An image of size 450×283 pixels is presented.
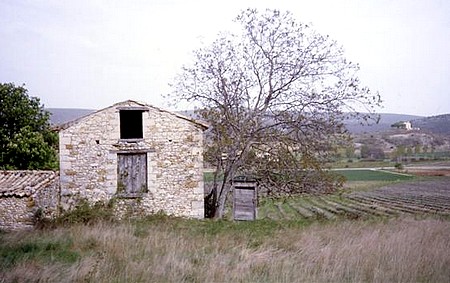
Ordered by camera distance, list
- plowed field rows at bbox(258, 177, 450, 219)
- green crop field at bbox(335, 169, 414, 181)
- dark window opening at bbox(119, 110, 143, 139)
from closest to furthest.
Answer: dark window opening at bbox(119, 110, 143, 139), plowed field rows at bbox(258, 177, 450, 219), green crop field at bbox(335, 169, 414, 181)

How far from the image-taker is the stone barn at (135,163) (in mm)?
15609

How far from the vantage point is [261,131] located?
1733 cm

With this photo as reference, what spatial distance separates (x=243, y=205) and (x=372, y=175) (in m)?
34.4

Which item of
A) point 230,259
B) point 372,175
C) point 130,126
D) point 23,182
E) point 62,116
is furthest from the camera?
point 372,175

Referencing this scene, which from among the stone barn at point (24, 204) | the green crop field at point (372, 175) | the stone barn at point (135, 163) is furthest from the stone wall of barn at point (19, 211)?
the green crop field at point (372, 175)

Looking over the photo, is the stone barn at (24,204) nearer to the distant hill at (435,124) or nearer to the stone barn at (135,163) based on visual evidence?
the stone barn at (135,163)

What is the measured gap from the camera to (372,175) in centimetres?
5234

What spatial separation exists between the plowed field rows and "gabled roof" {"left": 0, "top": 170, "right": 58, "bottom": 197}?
10758 millimetres

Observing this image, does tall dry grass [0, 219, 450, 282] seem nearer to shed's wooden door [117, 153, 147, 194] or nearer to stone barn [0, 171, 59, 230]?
stone barn [0, 171, 59, 230]

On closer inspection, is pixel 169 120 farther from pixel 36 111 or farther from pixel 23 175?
pixel 36 111

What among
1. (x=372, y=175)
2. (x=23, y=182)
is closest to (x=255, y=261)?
(x=23, y=182)

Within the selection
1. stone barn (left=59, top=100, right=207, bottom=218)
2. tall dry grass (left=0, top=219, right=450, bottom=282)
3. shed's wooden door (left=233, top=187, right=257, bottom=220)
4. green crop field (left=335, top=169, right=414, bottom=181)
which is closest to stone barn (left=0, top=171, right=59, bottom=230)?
stone barn (left=59, top=100, right=207, bottom=218)

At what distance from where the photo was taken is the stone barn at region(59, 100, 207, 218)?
1561 cm

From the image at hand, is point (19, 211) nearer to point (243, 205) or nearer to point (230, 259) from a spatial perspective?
point (230, 259)
